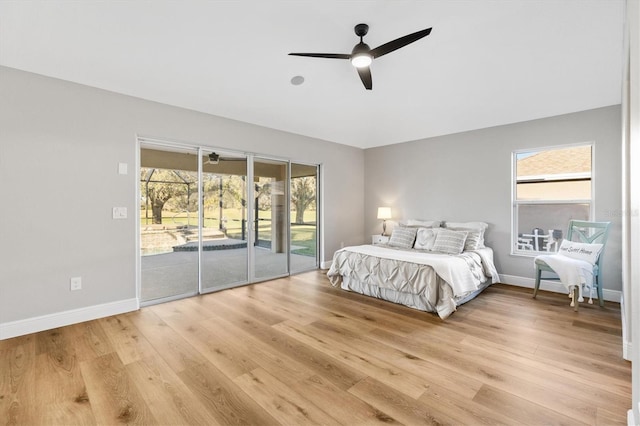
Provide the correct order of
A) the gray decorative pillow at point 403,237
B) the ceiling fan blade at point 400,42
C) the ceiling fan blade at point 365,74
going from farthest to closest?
the gray decorative pillow at point 403,237 < the ceiling fan blade at point 365,74 < the ceiling fan blade at point 400,42

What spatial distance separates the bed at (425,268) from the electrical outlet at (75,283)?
3.18 metres

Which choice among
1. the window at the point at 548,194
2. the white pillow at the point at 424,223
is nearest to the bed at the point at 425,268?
the white pillow at the point at 424,223

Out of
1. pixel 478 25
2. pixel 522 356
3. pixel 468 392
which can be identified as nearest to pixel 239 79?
pixel 478 25

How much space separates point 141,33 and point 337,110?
9.66 feet

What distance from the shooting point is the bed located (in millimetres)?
3463

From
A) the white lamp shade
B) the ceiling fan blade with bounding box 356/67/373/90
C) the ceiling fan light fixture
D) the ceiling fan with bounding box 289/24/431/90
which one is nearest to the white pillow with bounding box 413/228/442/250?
the white lamp shade

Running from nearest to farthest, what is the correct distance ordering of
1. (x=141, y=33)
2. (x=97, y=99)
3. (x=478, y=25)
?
(x=141, y=33), (x=478, y=25), (x=97, y=99)

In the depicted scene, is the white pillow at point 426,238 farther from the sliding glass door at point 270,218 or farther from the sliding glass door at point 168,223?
the sliding glass door at point 168,223

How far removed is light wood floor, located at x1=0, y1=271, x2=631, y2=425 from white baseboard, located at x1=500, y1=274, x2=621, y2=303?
39cm

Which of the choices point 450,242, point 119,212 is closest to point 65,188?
point 119,212

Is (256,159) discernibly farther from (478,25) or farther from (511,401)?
(511,401)

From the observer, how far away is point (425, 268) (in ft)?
11.6

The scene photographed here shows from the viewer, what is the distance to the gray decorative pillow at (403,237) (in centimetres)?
498

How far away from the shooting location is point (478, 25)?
123 inches
